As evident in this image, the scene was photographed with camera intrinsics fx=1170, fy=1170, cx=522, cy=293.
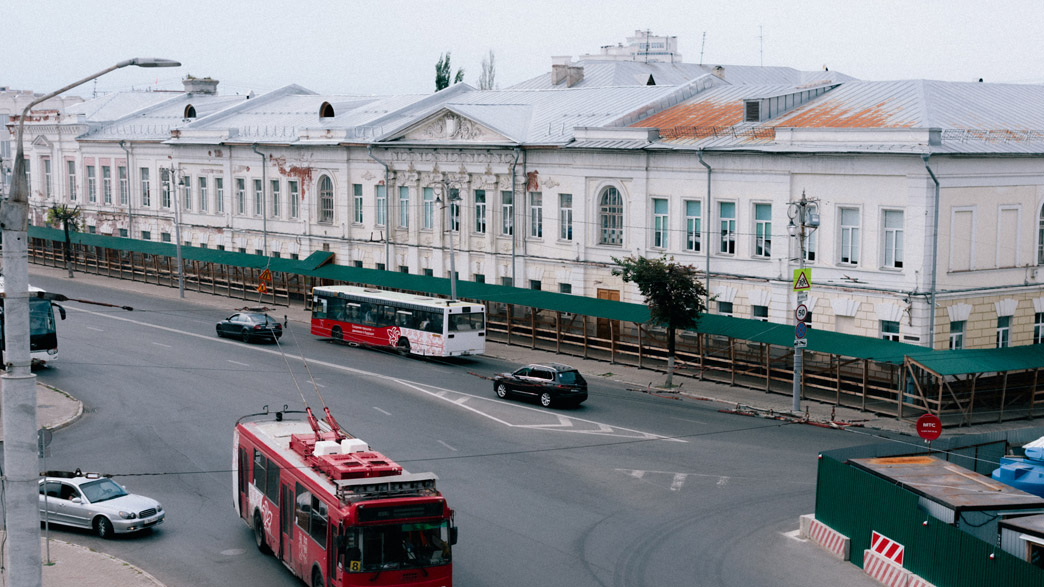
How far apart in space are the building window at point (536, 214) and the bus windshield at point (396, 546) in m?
38.0

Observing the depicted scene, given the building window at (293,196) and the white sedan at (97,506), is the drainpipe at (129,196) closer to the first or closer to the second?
the building window at (293,196)

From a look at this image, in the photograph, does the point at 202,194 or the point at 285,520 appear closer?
the point at 285,520

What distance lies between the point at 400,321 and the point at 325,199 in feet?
69.7

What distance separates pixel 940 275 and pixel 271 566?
27.4 m

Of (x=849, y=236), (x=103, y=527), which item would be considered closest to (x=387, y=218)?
(x=849, y=236)

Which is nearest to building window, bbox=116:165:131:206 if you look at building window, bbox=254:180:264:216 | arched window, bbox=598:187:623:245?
building window, bbox=254:180:264:216

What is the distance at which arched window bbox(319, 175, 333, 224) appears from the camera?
6900 cm

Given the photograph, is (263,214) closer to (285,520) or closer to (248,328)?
(248,328)

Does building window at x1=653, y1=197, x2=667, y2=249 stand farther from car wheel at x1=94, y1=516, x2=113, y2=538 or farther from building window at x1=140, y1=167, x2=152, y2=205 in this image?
building window at x1=140, y1=167, x2=152, y2=205

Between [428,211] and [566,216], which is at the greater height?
[428,211]

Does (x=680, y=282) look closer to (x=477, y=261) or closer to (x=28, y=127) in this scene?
(x=477, y=261)

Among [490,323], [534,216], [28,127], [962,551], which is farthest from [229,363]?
[28,127]

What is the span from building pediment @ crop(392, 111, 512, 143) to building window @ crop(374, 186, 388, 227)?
3.82 meters

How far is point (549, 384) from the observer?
3912 cm
